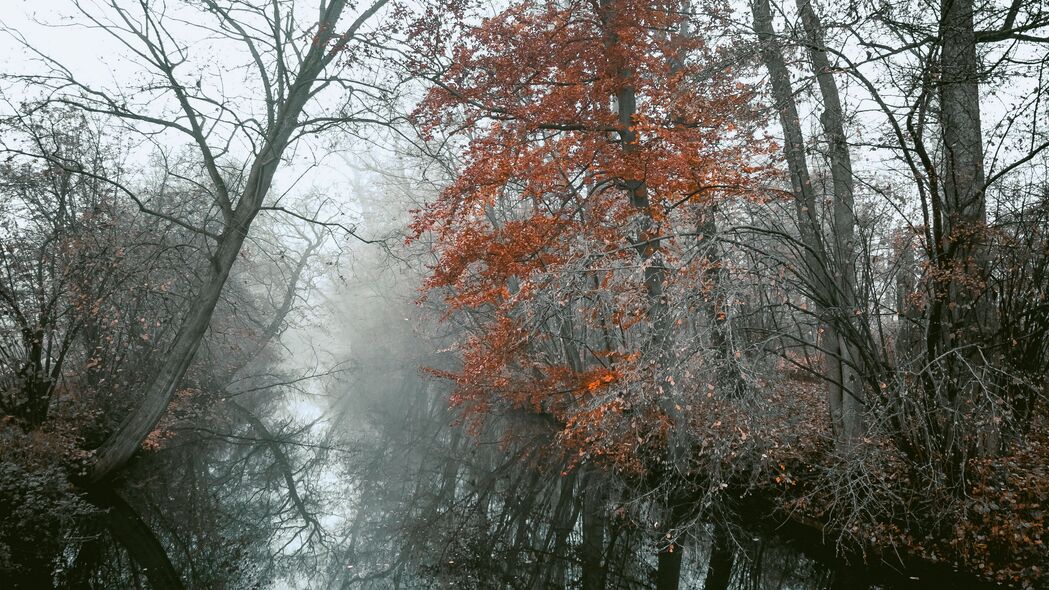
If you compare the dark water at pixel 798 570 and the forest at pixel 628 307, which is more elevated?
the forest at pixel 628 307

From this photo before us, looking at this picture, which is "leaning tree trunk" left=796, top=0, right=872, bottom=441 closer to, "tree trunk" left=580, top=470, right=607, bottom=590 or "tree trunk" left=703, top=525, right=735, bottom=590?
"tree trunk" left=703, top=525, right=735, bottom=590

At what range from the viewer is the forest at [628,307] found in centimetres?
656

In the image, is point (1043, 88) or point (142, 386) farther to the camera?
point (142, 386)

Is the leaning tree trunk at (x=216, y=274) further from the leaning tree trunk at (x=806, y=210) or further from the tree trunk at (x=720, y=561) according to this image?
the tree trunk at (x=720, y=561)

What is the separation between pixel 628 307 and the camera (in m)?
7.75

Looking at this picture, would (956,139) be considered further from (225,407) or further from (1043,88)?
(225,407)

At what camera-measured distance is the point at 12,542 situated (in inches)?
298

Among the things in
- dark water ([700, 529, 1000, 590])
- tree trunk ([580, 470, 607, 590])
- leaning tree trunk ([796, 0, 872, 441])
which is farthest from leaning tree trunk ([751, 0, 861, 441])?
tree trunk ([580, 470, 607, 590])

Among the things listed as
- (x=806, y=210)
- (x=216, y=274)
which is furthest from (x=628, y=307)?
(x=216, y=274)

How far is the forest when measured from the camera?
→ 6.56m

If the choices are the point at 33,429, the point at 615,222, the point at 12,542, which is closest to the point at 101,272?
the point at 33,429

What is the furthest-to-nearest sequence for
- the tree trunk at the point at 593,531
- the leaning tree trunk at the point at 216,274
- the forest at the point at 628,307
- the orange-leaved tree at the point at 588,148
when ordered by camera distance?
the leaning tree trunk at the point at 216,274 < the orange-leaved tree at the point at 588,148 < the tree trunk at the point at 593,531 < the forest at the point at 628,307

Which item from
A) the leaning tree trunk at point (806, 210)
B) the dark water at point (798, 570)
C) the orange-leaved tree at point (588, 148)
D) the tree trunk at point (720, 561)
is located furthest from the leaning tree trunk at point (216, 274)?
the tree trunk at point (720, 561)

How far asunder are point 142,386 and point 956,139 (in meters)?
12.9
